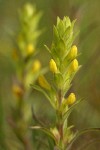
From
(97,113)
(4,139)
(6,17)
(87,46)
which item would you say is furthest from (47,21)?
(4,139)

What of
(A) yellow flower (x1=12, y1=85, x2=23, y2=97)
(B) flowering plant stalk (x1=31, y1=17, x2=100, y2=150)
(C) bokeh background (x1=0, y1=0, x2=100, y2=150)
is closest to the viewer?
(B) flowering plant stalk (x1=31, y1=17, x2=100, y2=150)

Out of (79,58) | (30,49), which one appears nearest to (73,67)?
(30,49)

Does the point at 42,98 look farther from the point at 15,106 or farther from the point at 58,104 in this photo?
the point at 58,104

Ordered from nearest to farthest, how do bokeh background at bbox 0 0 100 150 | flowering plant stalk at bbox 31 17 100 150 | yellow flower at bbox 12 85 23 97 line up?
flowering plant stalk at bbox 31 17 100 150, bokeh background at bbox 0 0 100 150, yellow flower at bbox 12 85 23 97

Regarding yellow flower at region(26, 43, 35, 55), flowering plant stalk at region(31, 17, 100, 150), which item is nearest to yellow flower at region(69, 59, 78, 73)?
flowering plant stalk at region(31, 17, 100, 150)

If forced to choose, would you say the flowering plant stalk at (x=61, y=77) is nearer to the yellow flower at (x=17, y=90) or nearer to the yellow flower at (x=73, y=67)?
the yellow flower at (x=73, y=67)

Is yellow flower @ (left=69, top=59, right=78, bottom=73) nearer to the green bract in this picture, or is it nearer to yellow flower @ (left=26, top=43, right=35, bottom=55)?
the green bract

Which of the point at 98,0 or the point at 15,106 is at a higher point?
the point at 98,0
